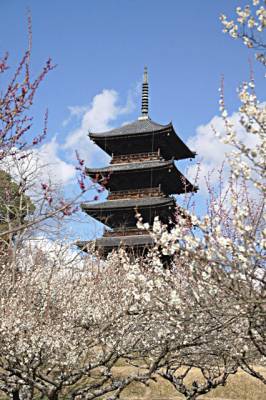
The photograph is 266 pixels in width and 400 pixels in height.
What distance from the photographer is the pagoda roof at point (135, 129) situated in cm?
2808

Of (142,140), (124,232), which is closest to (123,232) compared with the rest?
(124,232)

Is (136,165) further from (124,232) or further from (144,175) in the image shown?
(124,232)

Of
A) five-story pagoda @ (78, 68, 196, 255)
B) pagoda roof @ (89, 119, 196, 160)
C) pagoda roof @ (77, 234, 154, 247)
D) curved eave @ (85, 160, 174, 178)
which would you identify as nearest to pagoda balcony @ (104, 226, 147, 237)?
five-story pagoda @ (78, 68, 196, 255)

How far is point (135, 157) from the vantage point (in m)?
28.8

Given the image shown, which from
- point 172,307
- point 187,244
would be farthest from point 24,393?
point 187,244

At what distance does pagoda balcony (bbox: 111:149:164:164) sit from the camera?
28312mm

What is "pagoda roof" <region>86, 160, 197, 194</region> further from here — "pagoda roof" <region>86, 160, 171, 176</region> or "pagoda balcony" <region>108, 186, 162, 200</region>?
"pagoda balcony" <region>108, 186, 162, 200</region>

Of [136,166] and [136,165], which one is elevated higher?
[136,165]

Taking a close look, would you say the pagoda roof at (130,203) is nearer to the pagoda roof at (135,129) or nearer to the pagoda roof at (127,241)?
the pagoda roof at (127,241)

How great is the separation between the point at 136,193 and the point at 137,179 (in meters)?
0.92

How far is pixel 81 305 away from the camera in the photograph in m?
10.9

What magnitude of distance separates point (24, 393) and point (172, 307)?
5.23 m

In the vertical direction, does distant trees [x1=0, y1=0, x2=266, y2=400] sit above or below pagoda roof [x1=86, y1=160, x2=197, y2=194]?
below

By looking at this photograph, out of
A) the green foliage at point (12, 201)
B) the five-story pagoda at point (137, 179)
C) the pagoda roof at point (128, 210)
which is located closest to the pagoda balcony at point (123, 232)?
the five-story pagoda at point (137, 179)
